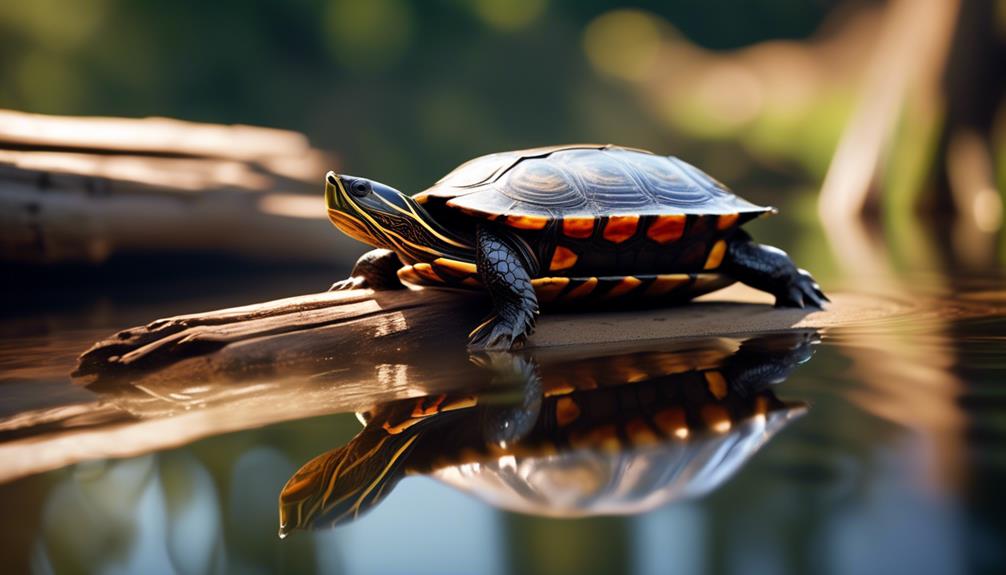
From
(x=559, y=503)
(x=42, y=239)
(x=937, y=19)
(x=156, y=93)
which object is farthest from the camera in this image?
(x=156, y=93)

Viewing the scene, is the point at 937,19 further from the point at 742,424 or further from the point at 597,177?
the point at 742,424

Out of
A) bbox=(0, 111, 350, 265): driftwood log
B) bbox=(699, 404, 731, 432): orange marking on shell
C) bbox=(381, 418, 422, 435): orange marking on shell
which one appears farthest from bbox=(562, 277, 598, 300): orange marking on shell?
bbox=(0, 111, 350, 265): driftwood log

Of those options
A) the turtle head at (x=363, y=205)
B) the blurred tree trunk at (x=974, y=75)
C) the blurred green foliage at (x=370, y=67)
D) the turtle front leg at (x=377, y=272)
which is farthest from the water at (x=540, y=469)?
the blurred tree trunk at (x=974, y=75)

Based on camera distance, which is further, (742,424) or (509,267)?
(509,267)

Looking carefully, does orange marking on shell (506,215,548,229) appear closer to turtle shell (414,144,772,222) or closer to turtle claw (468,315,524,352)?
turtle shell (414,144,772,222)

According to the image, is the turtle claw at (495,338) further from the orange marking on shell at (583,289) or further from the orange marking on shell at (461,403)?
the orange marking on shell at (461,403)

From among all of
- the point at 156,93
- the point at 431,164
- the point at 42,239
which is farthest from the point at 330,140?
the point at 42,239
